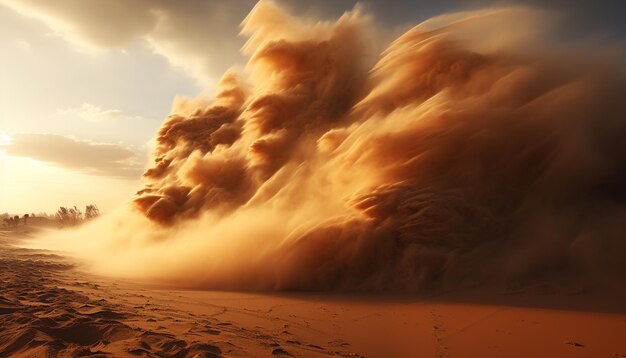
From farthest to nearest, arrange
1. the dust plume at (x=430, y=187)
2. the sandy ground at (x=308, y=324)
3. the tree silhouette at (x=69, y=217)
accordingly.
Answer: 1. the tree silhouette at (x=69, y=217)
2. the dust plume at (x=430, y=187)
3. the sandy ground at (x=308, y=324)

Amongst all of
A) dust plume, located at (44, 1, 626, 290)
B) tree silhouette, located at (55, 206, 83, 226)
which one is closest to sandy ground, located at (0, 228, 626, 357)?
dust plume, located at (44, 1, 626, 290)

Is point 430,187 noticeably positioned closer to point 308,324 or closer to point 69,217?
point 308,324

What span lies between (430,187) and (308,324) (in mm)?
6236

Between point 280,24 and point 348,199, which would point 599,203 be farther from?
point 280,24

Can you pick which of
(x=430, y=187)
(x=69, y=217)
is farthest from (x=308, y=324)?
(x=69, y=217)

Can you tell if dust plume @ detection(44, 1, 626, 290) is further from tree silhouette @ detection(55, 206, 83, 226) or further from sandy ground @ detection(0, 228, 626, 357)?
tree silhouette @ detection(55, 206, 83, 226)

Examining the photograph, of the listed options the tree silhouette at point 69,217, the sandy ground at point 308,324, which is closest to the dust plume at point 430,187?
the sandy ground at point 308,324

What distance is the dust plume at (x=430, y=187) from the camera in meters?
9.48

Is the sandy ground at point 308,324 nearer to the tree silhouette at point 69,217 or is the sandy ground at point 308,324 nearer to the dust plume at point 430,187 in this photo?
the dust plume at point 430,187

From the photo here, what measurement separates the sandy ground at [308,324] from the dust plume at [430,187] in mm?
1656

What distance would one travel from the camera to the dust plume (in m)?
9.48

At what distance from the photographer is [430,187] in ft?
35.7

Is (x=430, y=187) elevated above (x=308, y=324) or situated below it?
above

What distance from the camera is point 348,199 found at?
11445 millimetres
